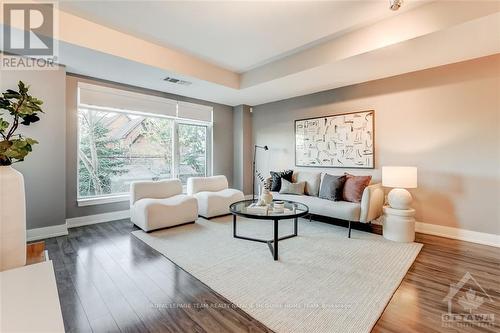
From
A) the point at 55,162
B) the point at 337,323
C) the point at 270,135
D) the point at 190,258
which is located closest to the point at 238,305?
the point at 337,323

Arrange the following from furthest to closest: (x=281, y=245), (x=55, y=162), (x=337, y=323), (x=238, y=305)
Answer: (x=55, y=162) < (x=281, y=245) < (x=238, y=305) < (x=337, y=323)

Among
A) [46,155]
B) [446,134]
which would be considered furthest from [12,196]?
[446,134]

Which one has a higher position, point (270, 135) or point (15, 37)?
point (15, 37)

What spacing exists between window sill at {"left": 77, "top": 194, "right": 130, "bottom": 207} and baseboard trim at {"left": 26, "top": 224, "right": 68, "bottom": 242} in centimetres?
52

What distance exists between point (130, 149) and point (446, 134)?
5.42 metres

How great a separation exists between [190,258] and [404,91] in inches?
160

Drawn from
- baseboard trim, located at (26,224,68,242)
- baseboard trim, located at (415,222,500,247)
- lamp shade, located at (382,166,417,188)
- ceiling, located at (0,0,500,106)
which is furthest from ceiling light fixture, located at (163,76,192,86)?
baseboard trim, located at (415,222,500,247)

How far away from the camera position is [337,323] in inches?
64.8

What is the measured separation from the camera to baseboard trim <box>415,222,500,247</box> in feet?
10.1

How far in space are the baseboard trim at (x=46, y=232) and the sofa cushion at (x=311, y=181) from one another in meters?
4.00

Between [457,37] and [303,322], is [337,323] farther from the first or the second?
[457,37]

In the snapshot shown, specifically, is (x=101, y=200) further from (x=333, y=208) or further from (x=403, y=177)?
(x=403, y=177)

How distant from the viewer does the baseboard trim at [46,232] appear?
3245 millimetres

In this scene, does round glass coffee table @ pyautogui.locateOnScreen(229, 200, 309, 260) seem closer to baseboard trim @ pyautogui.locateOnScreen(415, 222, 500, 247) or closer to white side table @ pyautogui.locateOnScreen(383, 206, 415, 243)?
white side table @ pyautogui.locateOnScreen(383, 206, 415, 243)
